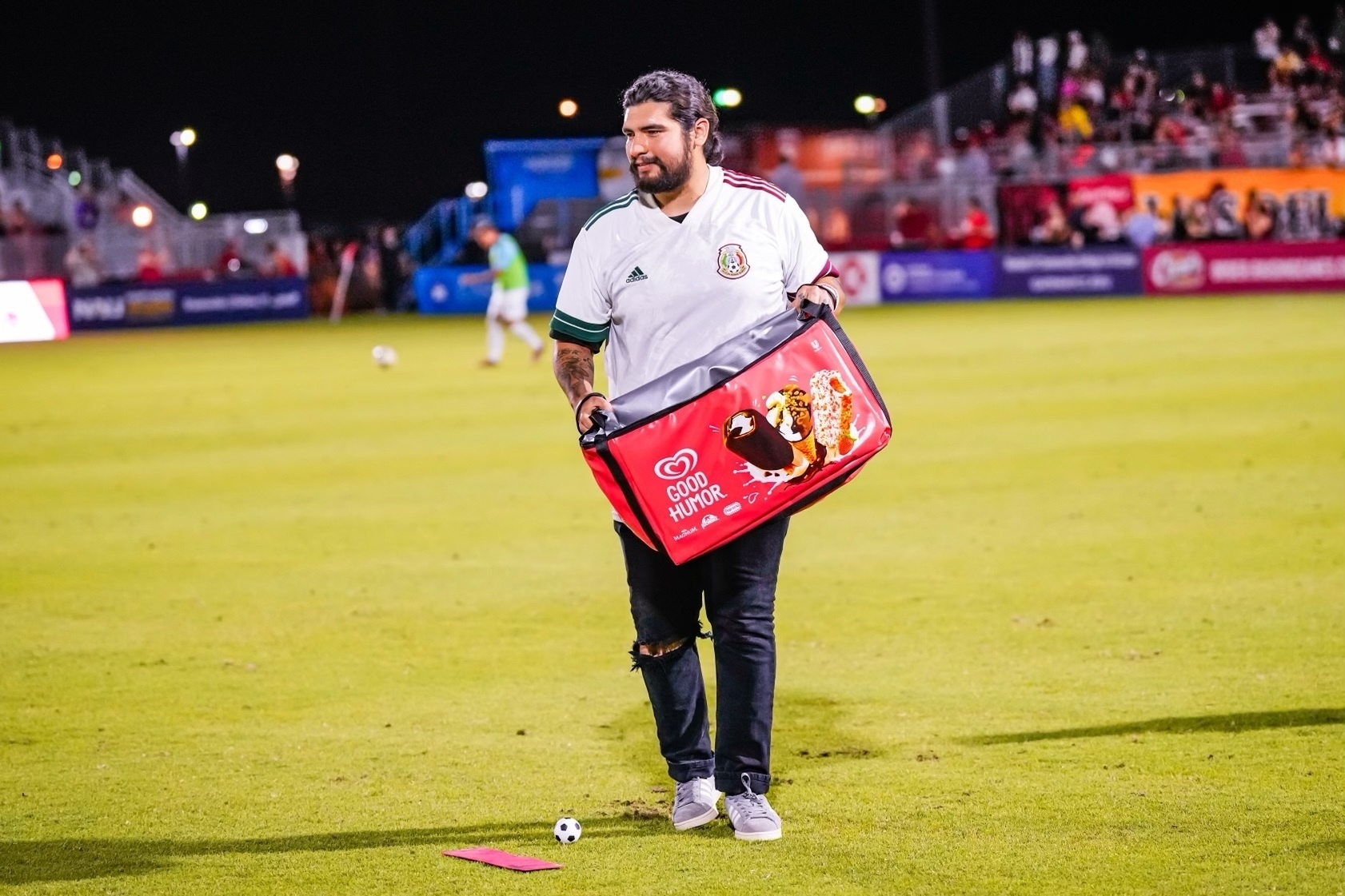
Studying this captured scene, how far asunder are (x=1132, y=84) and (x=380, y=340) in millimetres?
20270

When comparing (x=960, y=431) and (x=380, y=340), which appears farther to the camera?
(x=380, y=340)

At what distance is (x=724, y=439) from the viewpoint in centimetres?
490

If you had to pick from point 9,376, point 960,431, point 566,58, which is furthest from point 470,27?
point 960,431

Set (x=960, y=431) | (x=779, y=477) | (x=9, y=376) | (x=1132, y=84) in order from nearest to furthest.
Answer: (x=779, y=477), (x=960, y=431), (x=9, y=376), (x=1132, y=84)

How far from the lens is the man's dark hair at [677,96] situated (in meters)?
4.96

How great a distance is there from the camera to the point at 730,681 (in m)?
5.09

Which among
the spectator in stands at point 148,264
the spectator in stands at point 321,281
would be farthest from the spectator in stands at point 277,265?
the spectator in stands at point 148,264

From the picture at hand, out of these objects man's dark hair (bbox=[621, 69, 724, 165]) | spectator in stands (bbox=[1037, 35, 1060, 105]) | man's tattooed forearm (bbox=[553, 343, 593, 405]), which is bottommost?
man's tattooed forearm (bbox=[553, 343, 593, 405])

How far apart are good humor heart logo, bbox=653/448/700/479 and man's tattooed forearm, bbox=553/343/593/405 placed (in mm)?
397

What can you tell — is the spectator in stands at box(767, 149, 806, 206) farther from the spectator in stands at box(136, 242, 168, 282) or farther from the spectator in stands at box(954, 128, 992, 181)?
the spectator in stands at box(136, 242, 168, 282)

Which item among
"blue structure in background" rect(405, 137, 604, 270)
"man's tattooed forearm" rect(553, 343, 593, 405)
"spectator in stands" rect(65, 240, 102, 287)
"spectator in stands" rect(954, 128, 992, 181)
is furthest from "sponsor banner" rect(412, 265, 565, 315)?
"man's tattooed forearm" rect(553, 343, 593, 405)

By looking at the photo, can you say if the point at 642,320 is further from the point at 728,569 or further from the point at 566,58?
the point at 566,58

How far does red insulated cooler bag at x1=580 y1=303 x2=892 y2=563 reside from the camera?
488 cm

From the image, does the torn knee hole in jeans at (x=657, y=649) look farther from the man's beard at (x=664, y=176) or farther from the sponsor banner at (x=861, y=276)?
the sponsor banner at (x=861, y=276)
